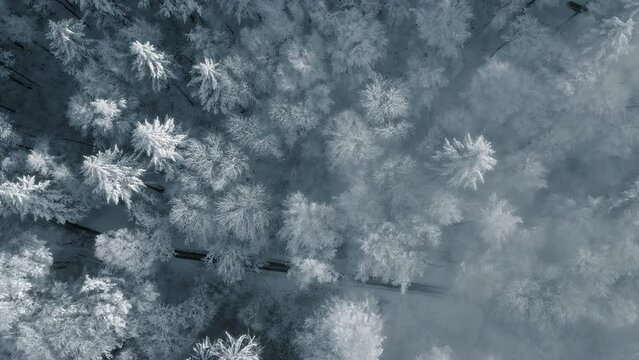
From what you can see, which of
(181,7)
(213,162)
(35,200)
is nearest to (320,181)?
(213,162)

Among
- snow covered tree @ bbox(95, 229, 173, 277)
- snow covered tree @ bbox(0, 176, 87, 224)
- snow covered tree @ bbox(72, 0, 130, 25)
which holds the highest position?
snow covered tree @ bbox(72, 0, 130, 25)

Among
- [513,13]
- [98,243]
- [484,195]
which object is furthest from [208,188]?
[513,13]

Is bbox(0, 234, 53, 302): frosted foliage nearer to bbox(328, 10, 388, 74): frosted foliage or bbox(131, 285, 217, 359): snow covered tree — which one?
bbox(131, 285, 217, 359): snow covered tree

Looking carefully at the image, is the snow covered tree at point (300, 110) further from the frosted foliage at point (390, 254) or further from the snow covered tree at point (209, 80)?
the frosted foliage at point (390, 254)

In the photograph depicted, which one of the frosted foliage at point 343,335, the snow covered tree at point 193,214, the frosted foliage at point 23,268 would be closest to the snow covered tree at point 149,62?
the snow covered tree at point 193,214

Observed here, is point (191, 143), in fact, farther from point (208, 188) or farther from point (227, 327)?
point (227, 327)

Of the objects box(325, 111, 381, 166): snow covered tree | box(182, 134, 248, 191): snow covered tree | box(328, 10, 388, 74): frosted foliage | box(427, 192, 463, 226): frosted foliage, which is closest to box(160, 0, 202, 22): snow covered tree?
box(182, 134, 248, 191): snow covered tree
